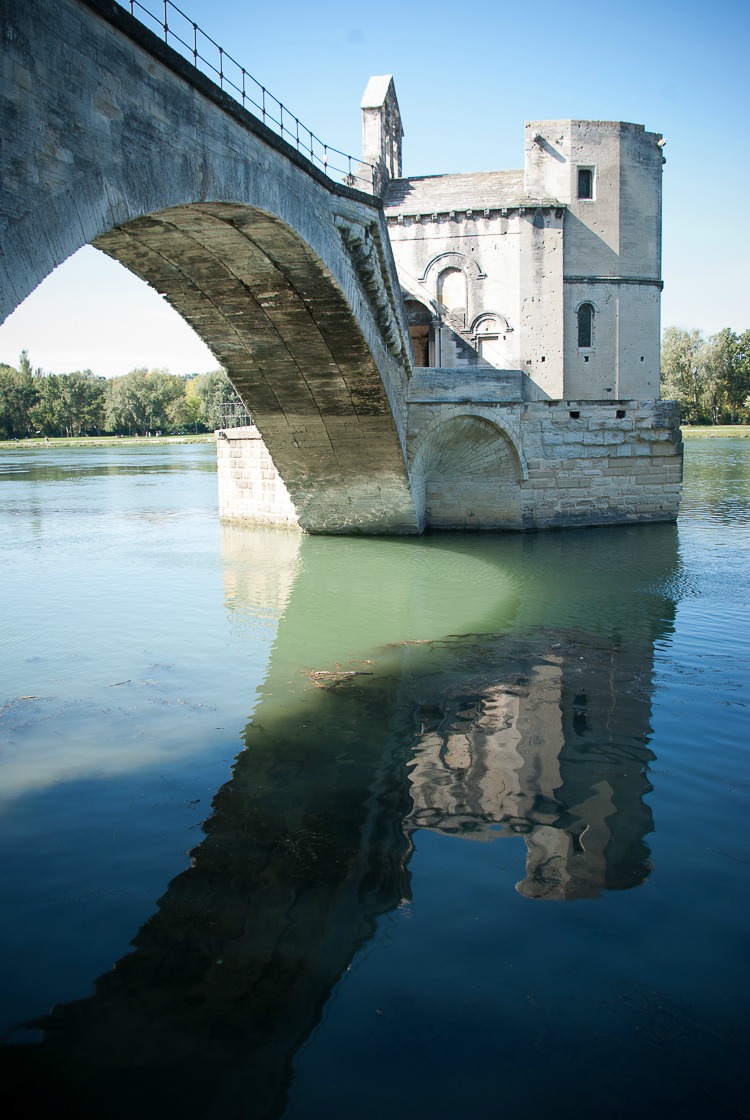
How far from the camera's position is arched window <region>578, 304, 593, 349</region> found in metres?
19.9

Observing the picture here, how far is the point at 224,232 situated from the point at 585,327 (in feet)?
38.6

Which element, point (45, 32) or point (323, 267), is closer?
point (45, 32)

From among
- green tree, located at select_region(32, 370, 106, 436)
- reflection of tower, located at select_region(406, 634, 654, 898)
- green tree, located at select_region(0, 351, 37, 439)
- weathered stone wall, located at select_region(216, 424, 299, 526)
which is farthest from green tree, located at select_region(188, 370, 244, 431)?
reflection of tower, located at select_region(406, 634, 654, 898)

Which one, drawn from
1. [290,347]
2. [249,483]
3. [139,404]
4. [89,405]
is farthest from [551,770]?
[89,405]

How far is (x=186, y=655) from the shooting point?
9.52 m

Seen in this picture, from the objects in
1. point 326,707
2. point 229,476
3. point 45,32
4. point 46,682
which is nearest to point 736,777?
point 326,707

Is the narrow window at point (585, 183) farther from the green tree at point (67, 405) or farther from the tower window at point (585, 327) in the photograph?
the green tree at point (67, 405)

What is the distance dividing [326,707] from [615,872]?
3428 millimetres

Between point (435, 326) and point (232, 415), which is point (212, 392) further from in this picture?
point (435, 326)

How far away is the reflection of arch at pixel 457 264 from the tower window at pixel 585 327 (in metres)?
2.38

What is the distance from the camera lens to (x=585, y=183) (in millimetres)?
19516

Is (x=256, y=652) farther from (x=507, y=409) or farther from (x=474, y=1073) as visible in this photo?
(x=507, y=409)

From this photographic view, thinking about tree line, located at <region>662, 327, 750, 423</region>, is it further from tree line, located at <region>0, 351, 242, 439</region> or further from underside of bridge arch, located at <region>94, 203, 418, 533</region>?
underside of bridge arch, located at <region>94, 203, 418, 533</region>

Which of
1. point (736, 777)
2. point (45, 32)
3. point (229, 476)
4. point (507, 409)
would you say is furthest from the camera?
point (229, 476)
